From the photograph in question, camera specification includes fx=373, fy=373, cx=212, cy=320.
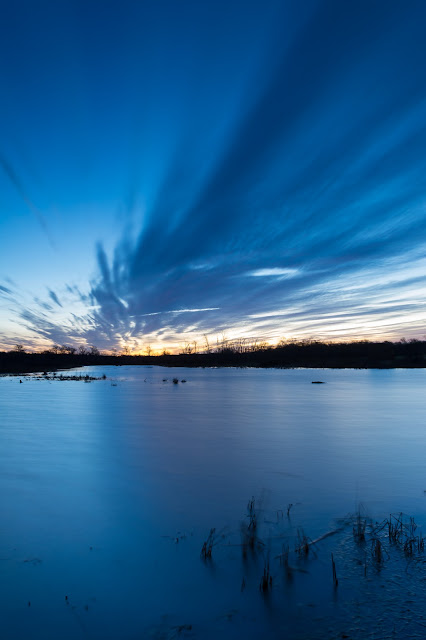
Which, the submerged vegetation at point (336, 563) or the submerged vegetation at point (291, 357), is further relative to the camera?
the submerged vegetation at point (291, 357)

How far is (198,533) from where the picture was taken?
710cm

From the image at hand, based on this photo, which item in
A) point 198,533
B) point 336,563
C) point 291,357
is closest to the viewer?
point 336,563

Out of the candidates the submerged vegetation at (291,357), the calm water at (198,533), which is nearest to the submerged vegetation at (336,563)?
the calm water at (198,533)

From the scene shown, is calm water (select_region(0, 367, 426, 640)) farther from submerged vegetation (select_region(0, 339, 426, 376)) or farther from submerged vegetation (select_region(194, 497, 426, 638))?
submerged vegetation (select_region(0, 339, 426, 376))

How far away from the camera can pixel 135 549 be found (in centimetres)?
652

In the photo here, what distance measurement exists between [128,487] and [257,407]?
19.8 m

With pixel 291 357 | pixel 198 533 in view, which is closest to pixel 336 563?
pixel 198 533

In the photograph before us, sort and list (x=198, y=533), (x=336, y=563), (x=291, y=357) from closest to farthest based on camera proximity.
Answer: (x=336, y=563), (x=198, y=533), (x=291, y=357)

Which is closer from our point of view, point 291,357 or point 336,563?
point 336,563

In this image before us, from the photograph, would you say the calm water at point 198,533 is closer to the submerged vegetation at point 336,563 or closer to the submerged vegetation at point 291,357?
the submerged vegetation at point 336,563

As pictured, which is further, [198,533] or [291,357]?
[291,357]

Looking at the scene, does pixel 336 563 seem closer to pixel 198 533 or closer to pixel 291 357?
pixel 198 533

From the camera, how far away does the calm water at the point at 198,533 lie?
14.9 ft

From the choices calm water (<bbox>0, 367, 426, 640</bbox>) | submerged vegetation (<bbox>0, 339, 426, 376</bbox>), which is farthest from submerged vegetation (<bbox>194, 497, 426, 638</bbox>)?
submerged vegetation (<bbox>0, 339, 426, 376</bbox>)
